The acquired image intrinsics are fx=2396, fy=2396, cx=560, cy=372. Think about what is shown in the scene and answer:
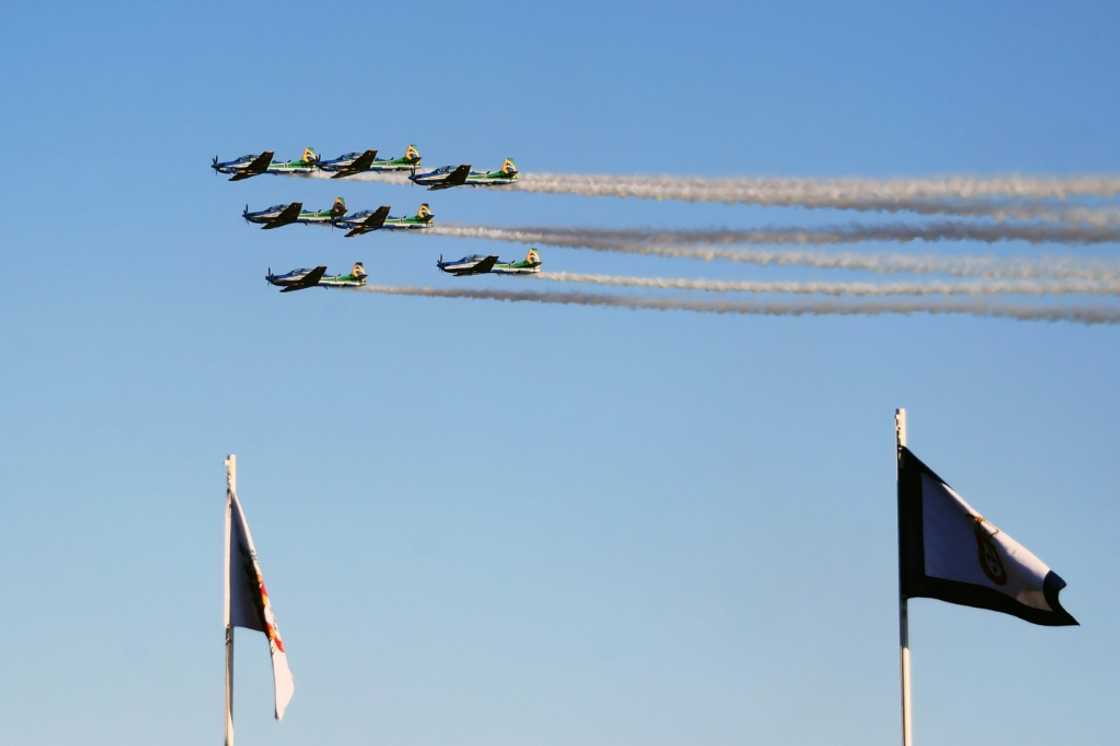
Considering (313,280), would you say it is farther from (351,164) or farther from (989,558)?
(989,558)

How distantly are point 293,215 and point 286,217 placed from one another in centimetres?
62

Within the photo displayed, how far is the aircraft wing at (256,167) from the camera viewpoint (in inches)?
5305

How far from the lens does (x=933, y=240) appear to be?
308 ft

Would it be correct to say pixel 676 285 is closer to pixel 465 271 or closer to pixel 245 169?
pixel 465 271

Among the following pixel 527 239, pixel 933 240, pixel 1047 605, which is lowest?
pixel 1047 605

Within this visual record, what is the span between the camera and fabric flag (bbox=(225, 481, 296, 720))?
55625 mm

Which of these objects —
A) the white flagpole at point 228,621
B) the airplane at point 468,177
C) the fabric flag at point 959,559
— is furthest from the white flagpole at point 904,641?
the airplane at point 468,177

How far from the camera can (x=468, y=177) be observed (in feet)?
431

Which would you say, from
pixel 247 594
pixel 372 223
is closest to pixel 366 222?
pixel 372 223

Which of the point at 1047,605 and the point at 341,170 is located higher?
the point at 341,170

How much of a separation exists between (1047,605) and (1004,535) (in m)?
1.82

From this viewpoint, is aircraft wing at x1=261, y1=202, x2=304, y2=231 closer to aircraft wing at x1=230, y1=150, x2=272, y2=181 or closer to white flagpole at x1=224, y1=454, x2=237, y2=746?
aircraft wing at x1=230, y1=150, x2=272, y2=181

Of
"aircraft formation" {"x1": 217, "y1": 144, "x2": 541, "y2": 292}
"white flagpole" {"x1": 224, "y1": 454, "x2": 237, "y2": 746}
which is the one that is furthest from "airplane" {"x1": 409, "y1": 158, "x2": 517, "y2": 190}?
"white flagpole" {"x1": 224, "y1": 454, "x2": 237, "y2": 746}

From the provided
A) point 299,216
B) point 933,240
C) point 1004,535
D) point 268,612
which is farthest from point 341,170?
point 1004,535
